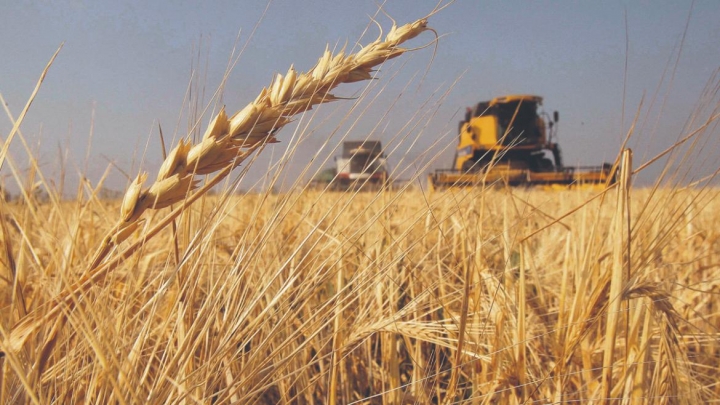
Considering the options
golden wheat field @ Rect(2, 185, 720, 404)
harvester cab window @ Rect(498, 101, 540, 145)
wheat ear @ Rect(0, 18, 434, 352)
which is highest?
harvester cab window @ Rect(498, 101, 540, 145)

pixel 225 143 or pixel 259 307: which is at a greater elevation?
pixel 225 143

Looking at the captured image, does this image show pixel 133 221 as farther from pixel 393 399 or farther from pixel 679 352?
pixel 679 352

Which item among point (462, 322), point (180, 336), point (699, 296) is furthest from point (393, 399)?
point (699, 296)

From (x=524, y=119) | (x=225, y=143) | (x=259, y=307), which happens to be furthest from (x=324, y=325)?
(x=524, y=119)

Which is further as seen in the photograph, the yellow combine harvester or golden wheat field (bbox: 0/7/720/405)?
the yellow combine harvester

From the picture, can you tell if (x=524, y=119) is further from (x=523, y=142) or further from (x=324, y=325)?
(x=324, y=325)

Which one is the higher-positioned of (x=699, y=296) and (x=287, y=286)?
(x=287, y=286)

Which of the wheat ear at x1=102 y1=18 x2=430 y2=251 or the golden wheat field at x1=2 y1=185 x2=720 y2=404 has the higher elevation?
the wheat ear at x1=102 y1=18 x2=430 y2=251

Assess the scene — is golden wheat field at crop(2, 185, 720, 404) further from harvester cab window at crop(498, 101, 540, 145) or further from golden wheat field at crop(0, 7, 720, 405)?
harvester cab window at crop(498, 101, 540, 145)

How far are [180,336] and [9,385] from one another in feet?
0.53

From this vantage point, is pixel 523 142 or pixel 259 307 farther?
pixel 523 142

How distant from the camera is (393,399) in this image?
79 cm

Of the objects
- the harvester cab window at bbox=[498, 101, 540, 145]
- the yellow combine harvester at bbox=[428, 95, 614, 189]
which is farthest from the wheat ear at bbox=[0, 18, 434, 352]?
the harvester cab window at bbox=[498, 101, 540, 145]

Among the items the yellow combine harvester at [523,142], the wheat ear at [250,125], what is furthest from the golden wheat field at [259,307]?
the yellow combine harvester at [523,142]
